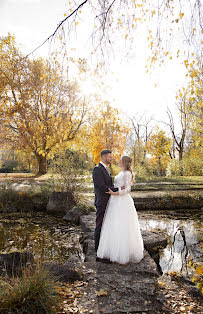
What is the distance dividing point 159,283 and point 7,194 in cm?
906

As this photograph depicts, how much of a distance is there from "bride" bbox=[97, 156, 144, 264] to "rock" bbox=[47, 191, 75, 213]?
575 cm

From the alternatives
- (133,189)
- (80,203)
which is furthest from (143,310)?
(133,189)

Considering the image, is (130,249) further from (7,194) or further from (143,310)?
(7,194)

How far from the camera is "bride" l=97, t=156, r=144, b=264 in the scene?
4.42m

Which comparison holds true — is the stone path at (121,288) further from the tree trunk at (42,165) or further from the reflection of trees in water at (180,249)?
the tree trunk at (42,165)

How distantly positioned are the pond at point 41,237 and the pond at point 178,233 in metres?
2.31

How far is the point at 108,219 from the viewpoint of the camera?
15.0 feet

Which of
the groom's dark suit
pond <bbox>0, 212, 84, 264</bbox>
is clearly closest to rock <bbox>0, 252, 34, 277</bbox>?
pond <bbox>0, 212, 84, 264</bbox>

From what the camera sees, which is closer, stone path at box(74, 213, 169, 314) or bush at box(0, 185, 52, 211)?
stone path at box(74, 213, 169, 314)

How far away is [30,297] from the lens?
2.71m

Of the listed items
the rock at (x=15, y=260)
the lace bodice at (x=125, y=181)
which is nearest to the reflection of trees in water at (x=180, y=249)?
the lace bodice at (x=125, y=181)

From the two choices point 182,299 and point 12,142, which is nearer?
point 182,299

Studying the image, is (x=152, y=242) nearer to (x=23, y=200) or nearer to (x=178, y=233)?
(x=178, y=233)

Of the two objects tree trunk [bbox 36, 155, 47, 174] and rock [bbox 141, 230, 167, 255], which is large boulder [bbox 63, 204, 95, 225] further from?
tree trunk [bbox 36, 155, 47, 174]
